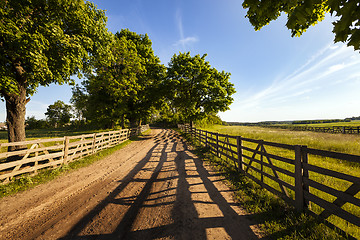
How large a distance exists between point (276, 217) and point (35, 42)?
412 inches

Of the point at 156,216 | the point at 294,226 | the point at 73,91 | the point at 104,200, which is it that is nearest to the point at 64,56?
the point at 104,200

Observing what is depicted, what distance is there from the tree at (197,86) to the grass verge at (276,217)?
46.5ft

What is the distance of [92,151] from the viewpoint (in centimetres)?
959

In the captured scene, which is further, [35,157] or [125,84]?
[125,84]

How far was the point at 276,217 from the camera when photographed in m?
3.08

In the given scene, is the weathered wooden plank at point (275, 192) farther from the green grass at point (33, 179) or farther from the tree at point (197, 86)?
the tree at point (197, 86)

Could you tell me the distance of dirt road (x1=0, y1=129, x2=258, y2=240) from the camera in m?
2.73

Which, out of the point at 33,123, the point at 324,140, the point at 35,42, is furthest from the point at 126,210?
the point at 33,123

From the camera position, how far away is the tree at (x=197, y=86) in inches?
701

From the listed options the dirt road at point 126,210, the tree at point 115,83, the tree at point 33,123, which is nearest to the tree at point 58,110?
the tree at point 33,123

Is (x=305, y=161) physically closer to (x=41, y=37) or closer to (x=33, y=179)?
(x=33, y=179)

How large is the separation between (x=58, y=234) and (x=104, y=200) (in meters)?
1.23

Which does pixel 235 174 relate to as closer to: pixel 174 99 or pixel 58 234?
pixel 58 234

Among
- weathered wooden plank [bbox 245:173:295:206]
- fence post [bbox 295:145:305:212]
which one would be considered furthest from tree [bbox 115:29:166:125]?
fence post [bbox 295:145:305:212]
